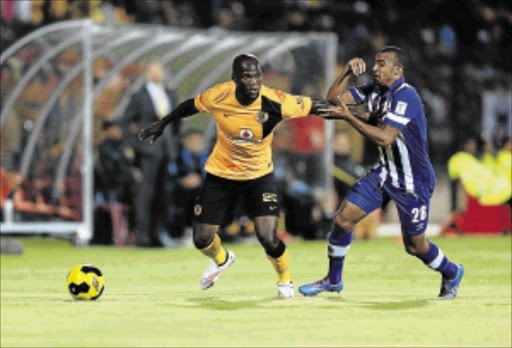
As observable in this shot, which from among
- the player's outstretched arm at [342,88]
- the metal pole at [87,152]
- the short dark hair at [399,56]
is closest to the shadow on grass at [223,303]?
the player's outstretched arm at [342,88]

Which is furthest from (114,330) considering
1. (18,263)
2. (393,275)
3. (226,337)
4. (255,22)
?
(255,22)

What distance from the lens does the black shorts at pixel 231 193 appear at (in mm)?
12977

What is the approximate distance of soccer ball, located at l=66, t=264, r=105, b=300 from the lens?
42.0ft

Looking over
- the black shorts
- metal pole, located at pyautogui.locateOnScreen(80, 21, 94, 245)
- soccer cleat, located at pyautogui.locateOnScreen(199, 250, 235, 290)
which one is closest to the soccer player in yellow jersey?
the black shorts

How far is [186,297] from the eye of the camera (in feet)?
43.4

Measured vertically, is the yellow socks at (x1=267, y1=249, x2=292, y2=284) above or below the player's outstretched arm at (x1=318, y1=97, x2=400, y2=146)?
below

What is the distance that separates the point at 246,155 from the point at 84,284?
1.76m

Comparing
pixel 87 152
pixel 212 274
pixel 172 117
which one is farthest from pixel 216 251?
pixel 87 152

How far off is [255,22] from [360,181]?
19.0 meters

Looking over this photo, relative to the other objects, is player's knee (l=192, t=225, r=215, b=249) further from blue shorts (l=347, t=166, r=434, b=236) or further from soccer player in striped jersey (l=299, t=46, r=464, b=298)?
blue shorts (l=347, t=166, r=434, b=236)

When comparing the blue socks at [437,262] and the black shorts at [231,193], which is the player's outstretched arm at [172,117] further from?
the blue socks at [437,262]

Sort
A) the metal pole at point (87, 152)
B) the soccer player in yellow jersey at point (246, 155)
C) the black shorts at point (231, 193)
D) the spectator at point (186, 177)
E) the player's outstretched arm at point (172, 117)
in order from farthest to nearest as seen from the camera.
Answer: the metal pole at point (87, 152), the spectator at point (186, 177), the player's outstretched arm at point (172, 117), the black shorts at point (231, 193), the soccer player in yellow jersey at point (246, 155)

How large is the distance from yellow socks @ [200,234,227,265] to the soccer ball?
1.08m

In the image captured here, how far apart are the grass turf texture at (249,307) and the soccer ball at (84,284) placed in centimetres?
9
